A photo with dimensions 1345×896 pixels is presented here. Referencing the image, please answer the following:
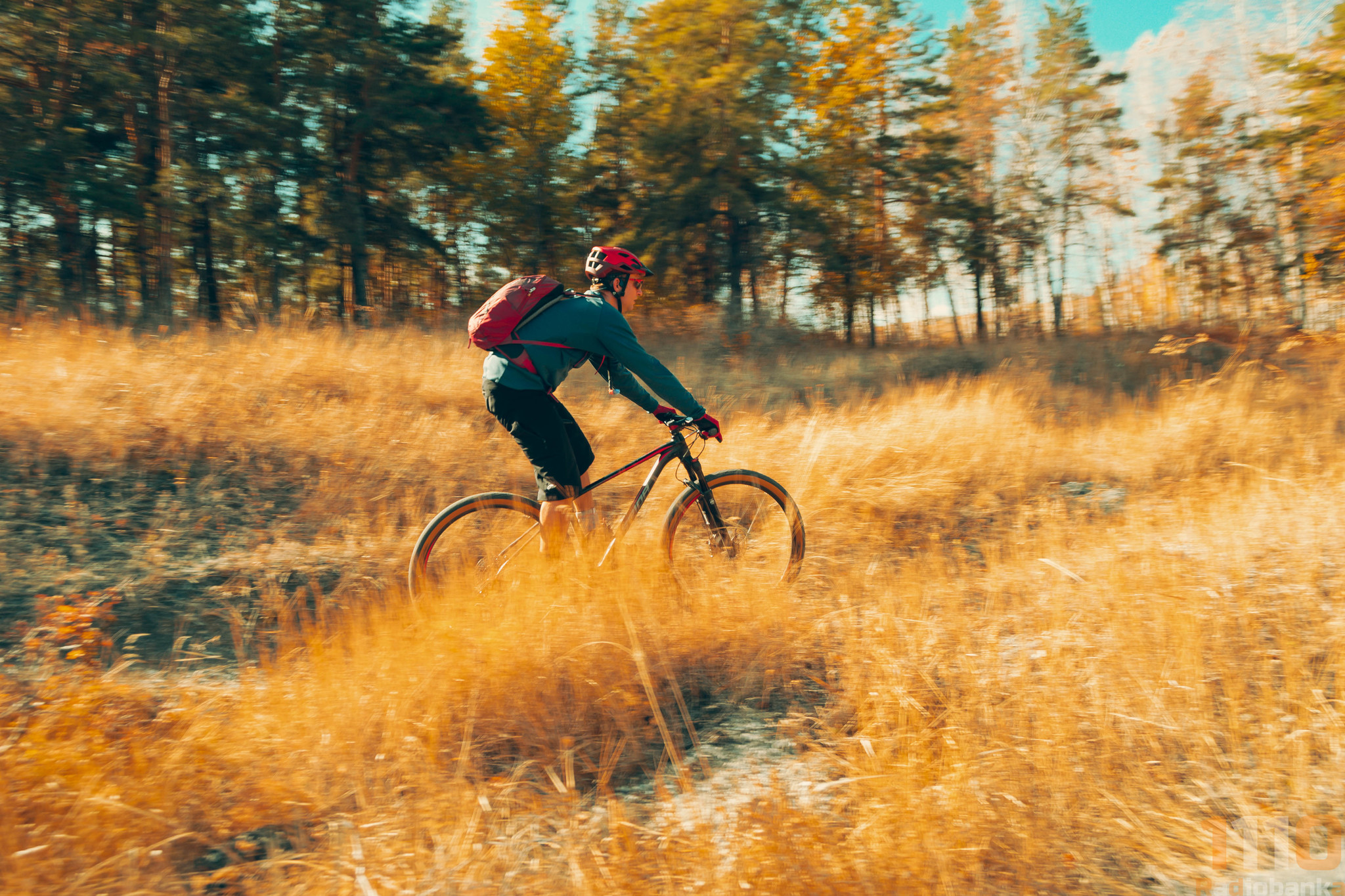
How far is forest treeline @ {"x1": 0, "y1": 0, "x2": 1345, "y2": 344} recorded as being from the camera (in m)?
15.8

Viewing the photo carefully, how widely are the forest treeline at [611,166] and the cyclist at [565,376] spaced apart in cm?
1258

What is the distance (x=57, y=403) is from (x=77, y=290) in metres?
13.8

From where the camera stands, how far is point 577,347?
4.01m

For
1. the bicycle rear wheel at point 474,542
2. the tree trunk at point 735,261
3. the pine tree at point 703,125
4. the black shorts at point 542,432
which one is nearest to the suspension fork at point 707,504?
the black shorts at point 542,432

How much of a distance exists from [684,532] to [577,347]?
4.27 feet

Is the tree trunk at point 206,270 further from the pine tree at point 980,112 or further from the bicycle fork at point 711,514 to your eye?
the pine tree at point 980,112

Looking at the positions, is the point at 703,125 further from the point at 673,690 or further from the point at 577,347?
the point at 673,690

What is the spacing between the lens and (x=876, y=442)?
24.9 feet

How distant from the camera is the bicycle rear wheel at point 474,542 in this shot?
4.01 m

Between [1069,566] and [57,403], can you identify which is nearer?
[1069,566]

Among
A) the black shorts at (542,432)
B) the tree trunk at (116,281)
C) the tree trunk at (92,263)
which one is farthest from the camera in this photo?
the tree trunk at (92,263)

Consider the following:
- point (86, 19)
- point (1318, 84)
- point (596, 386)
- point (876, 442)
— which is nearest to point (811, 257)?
point (1318, 84)

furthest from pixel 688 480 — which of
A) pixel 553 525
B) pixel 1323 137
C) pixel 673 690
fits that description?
pixel 1323 137

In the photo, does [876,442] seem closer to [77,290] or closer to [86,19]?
[86,19]
